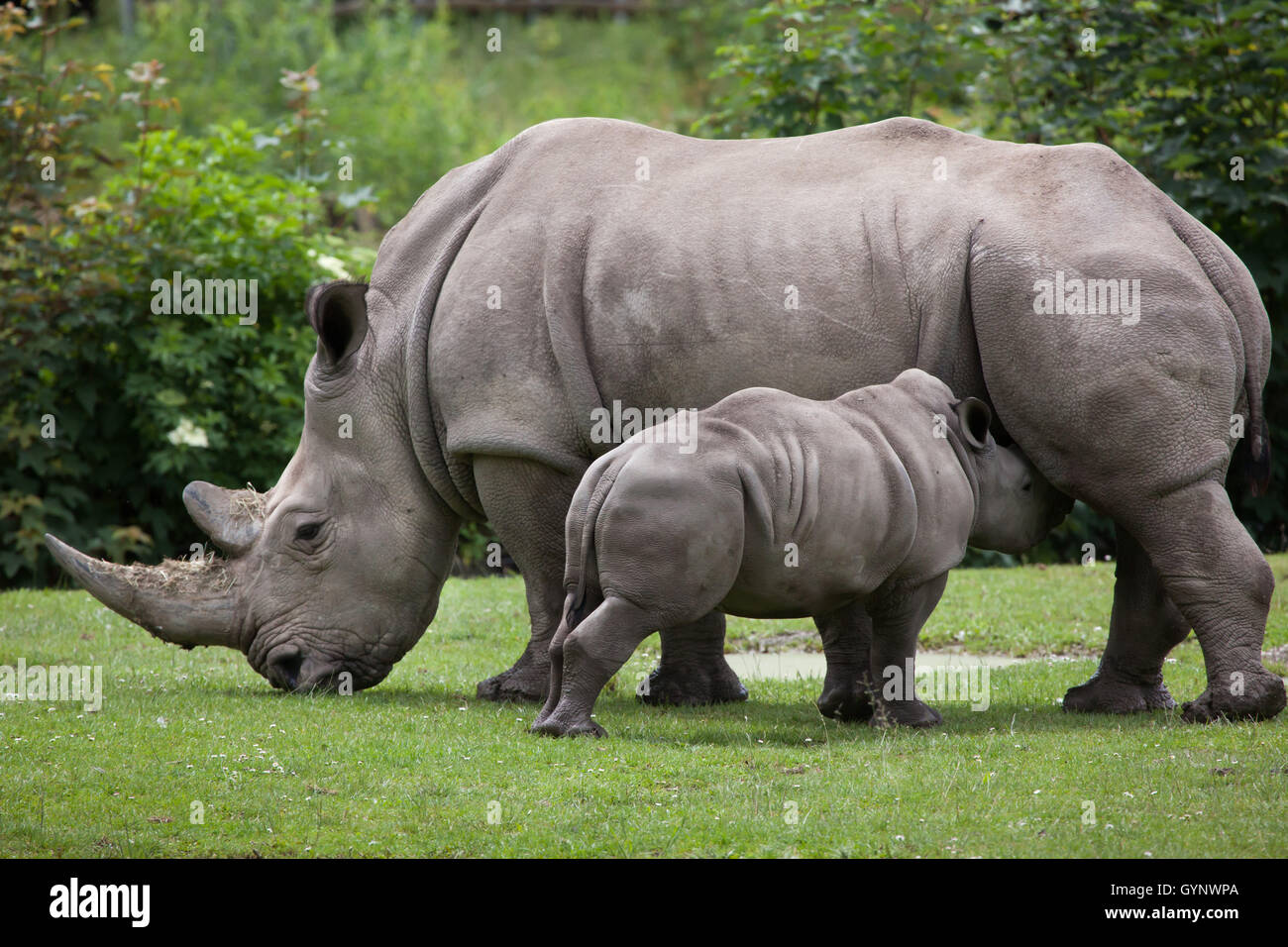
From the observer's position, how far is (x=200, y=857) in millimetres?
4750

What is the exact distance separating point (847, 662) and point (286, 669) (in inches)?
106

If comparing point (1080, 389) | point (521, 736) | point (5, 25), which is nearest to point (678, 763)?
point (521, 736)

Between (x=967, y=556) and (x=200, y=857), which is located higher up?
(x=200, y=857)

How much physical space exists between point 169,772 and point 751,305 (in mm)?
3055

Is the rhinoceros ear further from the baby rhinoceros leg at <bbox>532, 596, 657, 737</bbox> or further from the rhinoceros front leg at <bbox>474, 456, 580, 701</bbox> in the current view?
the baby rhinoceros leg at <bbox>532, 596, 657, 737</bbox>

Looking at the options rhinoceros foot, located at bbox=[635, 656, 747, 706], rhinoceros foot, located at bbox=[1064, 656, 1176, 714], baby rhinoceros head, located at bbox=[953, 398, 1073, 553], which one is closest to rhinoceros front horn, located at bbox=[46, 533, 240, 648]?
rhinoceros foot, located at bbox=[635, 656, 747, 706]

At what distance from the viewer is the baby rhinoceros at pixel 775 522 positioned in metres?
6.09

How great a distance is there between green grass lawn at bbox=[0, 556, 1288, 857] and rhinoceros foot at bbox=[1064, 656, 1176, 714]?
160mm

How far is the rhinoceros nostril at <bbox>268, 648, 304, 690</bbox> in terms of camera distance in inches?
305

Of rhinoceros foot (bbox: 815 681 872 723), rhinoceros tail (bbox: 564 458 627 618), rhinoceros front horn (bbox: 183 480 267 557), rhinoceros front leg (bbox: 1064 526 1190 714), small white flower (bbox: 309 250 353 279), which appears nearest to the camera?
rhinoceros tail (bbox: 564 458 627 618)

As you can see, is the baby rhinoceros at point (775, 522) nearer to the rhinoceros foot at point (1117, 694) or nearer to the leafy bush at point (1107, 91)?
the rhinoceros foot at point (1117, 694)

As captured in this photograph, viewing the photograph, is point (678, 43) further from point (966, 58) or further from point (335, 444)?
point (335, 444)

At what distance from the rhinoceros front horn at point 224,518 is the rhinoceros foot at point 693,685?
6.67ft

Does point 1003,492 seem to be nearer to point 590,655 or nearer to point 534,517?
point 590,655
